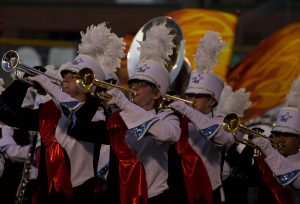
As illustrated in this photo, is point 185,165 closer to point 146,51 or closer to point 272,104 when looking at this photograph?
point 146,51

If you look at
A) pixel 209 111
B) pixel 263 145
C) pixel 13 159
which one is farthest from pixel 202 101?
pixel 13 159

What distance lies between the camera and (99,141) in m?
8.63

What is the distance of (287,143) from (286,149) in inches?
2.1

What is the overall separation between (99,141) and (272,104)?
5.30 meters

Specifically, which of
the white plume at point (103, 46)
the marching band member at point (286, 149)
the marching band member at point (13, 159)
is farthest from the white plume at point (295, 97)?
the marching band member at point (13, 159)

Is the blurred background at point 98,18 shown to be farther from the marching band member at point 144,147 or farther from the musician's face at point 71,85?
the marching band member at point 144,147

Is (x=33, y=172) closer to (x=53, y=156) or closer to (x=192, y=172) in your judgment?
(x=53, y=156)

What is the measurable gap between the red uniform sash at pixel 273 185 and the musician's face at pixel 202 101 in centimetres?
60

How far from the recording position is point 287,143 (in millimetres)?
9930

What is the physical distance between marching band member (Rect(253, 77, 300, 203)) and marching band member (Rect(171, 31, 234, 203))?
13.6 inches

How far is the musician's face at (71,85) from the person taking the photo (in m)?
8.75

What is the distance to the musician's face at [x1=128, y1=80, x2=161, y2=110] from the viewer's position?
856 cm

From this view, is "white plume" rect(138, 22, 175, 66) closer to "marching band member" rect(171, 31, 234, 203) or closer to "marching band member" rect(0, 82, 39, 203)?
"marching band member" rect(171, 31, 234, 203)

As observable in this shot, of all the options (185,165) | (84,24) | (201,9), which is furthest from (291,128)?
(84,24)
